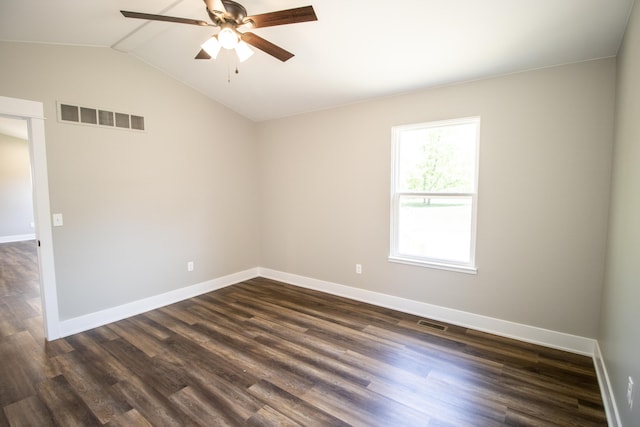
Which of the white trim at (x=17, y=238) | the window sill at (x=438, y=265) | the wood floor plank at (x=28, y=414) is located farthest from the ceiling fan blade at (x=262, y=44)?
the white trim at (x=17, y=238)

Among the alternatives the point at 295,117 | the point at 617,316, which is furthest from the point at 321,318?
the point at 295,117

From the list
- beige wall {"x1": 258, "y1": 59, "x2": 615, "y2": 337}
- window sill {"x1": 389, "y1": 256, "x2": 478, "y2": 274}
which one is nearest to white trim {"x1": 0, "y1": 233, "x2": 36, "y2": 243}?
beige wall {"x1": 258, "y1": 59, "x2": 615, "y2": 337}

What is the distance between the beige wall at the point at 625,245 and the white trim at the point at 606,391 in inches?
2.7

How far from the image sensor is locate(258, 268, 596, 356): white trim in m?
2.60

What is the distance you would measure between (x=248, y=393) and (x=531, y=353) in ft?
7.97

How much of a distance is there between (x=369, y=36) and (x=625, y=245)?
232cm

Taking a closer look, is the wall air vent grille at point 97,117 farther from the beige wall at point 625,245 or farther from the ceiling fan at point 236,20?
the beige wall at point 625,245

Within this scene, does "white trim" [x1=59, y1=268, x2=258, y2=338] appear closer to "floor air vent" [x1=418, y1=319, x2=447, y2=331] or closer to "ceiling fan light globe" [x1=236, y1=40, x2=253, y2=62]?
"floor air vent" [x1=418, y1=319, x2=447, y2=331]

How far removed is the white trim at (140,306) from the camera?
9.95 ft

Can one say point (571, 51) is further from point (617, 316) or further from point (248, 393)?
point (248, 393)

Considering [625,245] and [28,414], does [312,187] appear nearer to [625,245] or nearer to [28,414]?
[625,245]

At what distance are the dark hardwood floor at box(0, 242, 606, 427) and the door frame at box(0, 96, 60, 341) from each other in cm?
29

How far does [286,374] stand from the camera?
234 centimetres

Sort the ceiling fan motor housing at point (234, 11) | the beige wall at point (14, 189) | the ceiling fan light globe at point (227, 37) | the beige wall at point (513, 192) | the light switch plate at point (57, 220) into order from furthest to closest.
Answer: the beige wall at point (14, 189)
the light switch plate at point (57, 220)
the beige wall at point (513, 192)
the ceiling fan light globe at point (227, 37)
the ceiling fan motor housing at point (234, 11)
